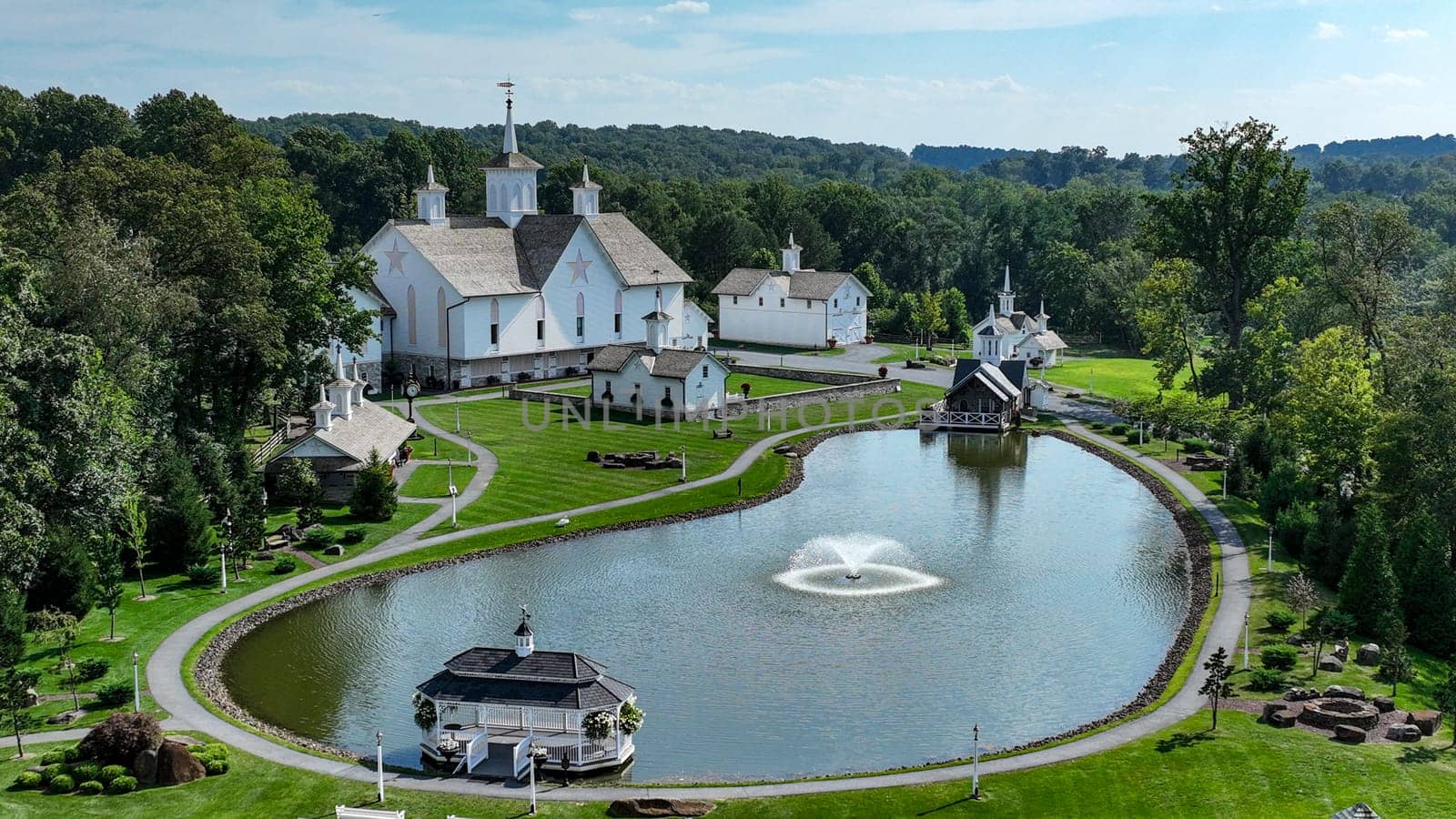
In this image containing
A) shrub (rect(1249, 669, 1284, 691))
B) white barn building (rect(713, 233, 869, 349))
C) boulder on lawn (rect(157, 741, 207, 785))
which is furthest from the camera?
white barn building (rect(713, 233, 869, 349))

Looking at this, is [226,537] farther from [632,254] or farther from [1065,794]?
[632,254]

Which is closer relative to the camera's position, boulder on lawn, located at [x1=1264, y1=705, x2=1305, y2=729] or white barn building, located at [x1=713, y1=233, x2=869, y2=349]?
boulder on lawn, located at [x1=1264, y1=705, x2=1305, y2=729]

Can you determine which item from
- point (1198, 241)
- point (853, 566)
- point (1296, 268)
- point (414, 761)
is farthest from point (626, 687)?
point (1296, 268)

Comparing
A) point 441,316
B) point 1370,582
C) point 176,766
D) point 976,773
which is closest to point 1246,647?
point 1370,582

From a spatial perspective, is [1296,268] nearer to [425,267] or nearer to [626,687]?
[425,267]

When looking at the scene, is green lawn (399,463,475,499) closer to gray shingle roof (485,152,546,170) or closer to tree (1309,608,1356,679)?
tree (1309,608,1356,679)

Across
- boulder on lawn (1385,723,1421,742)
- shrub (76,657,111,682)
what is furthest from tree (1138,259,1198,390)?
shrub (76,657,111,682)
